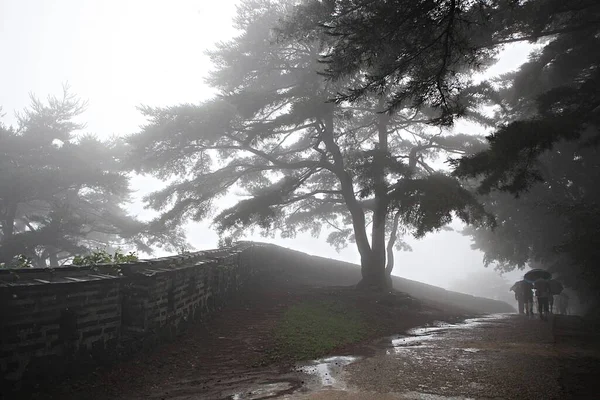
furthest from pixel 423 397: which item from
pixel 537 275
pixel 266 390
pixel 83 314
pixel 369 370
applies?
pixel 537 275

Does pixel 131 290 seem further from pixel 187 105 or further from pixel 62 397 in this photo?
pixel 187 105

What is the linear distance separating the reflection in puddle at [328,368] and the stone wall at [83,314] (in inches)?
111

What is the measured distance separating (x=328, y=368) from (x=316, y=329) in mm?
2724

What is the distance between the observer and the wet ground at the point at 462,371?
4387 millimetres

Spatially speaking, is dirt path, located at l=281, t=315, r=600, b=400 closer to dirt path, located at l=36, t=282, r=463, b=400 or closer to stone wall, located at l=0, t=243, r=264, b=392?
dirt path, located at l=36, t=282, r=463, b=400

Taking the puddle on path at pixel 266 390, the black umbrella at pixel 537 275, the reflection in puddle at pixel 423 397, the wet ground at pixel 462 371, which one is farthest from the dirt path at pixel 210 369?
the black umbrella at pixel 537 275

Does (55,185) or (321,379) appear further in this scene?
(55,185)

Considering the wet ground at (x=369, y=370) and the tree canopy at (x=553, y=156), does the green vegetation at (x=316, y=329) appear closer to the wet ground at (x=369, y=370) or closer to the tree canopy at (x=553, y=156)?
the wet ground at (x=369, y=370)

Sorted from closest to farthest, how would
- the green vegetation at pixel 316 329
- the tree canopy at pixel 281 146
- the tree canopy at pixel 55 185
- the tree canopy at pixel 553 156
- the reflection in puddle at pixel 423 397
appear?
the reflection in puddle at pixel 423 397
the green vegetation at pixel 316 329
the tree canopy at pixel 553 156
the tree canopy at pixel 281 146
the tree canopy at pixel 55 185

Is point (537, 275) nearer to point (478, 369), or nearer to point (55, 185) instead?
point (478, 369)

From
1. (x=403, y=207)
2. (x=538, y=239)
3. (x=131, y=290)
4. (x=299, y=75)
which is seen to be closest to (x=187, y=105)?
(x=299, y=75)

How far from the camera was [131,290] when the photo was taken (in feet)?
19.3

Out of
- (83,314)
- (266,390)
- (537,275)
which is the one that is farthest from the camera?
(537,275)

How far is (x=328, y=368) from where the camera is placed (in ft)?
18.8
